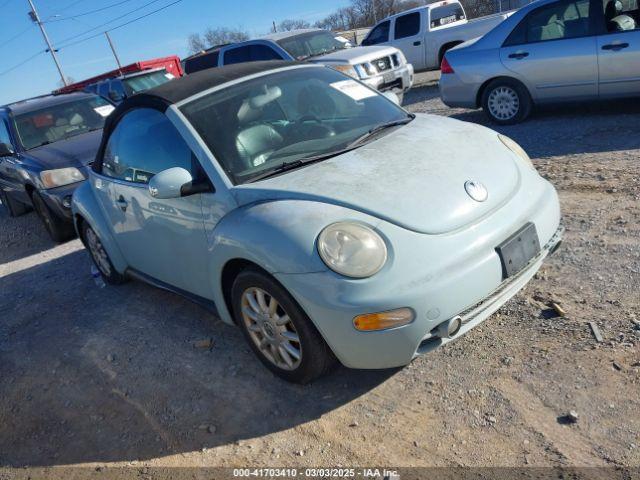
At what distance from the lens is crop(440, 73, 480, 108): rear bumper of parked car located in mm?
7965

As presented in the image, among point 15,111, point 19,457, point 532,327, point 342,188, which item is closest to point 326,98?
point 342,188

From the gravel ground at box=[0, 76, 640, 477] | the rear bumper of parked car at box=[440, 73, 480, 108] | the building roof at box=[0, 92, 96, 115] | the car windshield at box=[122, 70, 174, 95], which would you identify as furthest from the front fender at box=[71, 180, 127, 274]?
the car windshield at box=[122, 70, 174, 95]

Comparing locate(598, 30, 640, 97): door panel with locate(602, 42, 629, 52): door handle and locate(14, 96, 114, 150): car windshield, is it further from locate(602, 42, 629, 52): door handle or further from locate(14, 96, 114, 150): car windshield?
locate(14, 96, 114, 150): car windshield

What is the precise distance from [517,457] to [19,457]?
269 cm

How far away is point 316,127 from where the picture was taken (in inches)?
142

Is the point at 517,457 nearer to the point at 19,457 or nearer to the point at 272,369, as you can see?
the point at 272,369

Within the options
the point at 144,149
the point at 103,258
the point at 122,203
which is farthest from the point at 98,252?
the point at 144,149

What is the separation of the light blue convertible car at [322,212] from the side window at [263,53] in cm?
733

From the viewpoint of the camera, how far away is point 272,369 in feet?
10.5

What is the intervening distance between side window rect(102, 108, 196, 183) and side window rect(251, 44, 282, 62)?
286 inches

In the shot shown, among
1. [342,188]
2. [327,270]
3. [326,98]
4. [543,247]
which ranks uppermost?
[326,98]

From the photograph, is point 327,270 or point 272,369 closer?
point 327,270

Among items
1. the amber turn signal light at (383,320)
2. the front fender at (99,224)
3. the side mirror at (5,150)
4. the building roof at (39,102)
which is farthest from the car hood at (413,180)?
the building roof at (39,102)

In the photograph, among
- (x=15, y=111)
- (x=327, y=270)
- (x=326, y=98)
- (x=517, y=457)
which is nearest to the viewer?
(x=517, y=457)
